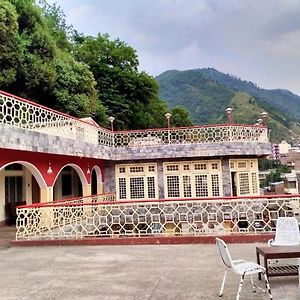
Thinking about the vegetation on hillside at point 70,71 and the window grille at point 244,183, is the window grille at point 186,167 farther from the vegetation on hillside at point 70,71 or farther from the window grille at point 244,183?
the vegetation on hillside at point 70,71

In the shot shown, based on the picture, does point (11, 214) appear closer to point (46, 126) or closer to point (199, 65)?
point (46, 126)

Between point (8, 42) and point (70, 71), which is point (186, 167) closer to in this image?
point (70, 71)

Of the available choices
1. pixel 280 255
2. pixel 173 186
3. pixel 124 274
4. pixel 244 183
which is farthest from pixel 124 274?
pixel 244 183

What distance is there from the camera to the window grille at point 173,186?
15852mm

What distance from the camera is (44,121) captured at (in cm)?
1037

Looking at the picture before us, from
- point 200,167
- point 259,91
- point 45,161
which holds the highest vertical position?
point 259,91

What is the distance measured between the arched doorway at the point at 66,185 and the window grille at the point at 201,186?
5.01 meters

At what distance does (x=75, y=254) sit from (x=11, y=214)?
7.02m

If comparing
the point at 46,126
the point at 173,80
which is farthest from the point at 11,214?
the point at 173,80

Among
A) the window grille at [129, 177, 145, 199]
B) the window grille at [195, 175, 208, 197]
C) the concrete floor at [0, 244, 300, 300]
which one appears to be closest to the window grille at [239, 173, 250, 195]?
the window grille at [195, 175, 208, 197]

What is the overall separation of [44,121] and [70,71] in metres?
9.86

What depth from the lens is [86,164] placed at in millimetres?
14195

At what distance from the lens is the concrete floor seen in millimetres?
4488

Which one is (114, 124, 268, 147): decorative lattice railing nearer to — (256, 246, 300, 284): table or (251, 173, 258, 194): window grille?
(251, 173, 258, 194): window grille
